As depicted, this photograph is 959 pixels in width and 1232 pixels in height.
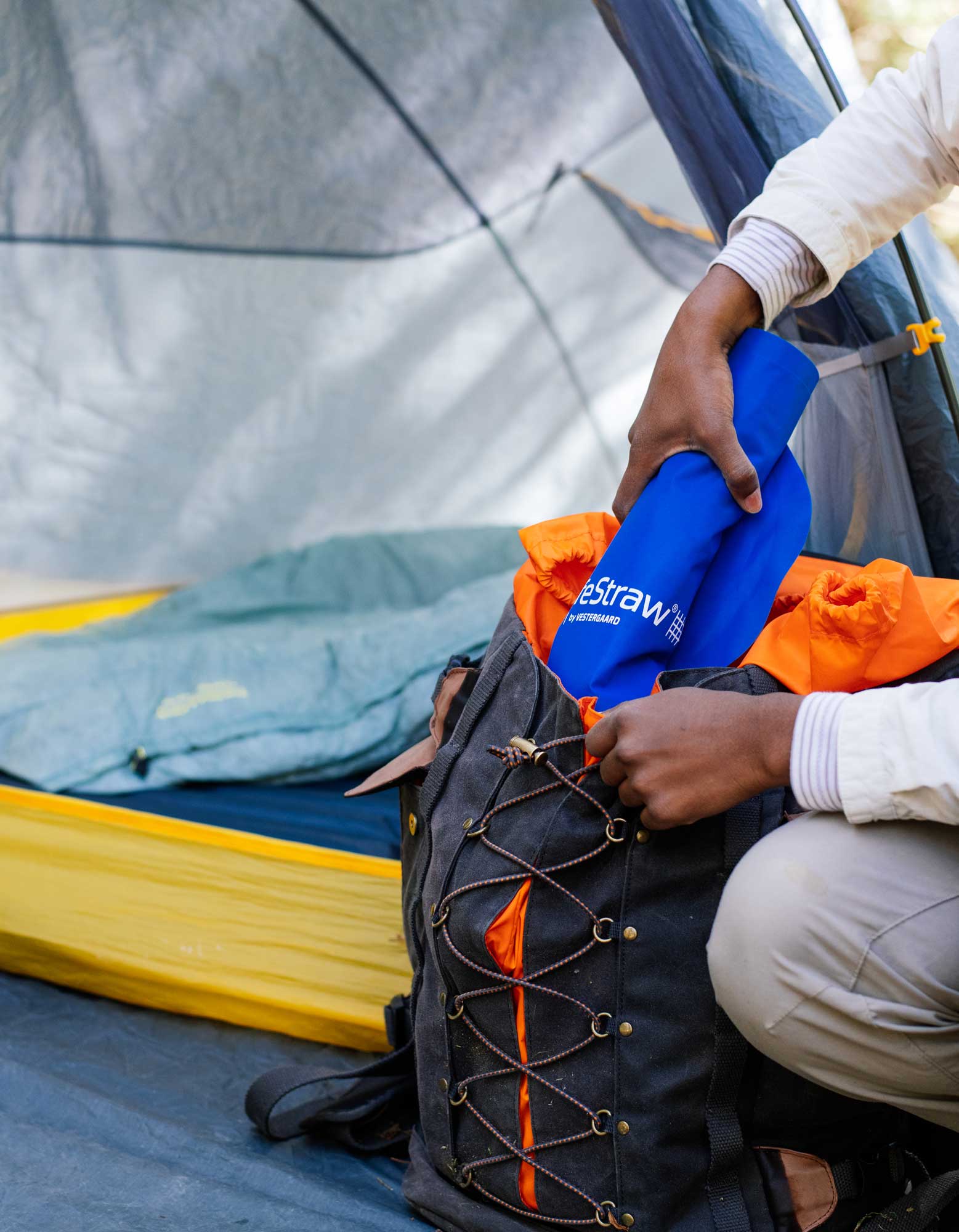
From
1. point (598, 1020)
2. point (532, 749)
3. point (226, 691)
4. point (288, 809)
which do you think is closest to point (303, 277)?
point (226, 691)

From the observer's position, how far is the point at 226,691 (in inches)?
54.9

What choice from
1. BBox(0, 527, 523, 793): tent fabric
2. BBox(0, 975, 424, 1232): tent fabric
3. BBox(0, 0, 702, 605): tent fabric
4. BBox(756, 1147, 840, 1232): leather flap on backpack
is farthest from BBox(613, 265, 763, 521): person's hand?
BBox(0, 0, 702, 605): tent fabric

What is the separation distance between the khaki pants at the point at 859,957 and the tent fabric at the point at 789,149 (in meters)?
0.47

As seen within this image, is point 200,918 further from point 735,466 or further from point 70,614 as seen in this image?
point 70,614

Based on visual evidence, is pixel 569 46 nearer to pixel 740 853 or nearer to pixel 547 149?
pixel 547 149

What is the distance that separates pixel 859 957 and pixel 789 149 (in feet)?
2.31

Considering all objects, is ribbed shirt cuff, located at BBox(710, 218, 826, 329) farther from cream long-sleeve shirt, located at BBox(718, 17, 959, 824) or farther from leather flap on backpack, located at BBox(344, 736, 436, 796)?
leather flap on backpack, located at BBox(344, 736, 436, 796)

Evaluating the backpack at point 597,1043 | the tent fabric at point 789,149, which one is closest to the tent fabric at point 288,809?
the backpack at point 597,1043

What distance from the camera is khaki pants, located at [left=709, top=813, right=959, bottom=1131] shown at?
1.85ft

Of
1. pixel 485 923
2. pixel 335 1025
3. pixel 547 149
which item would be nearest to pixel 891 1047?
pixel 485 923

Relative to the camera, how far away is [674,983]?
0.64m

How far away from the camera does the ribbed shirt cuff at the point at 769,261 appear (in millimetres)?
Answer: 783

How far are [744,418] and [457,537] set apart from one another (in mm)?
1420

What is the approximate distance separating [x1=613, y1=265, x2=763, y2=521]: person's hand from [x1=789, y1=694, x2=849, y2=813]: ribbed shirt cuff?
196 millimetres
